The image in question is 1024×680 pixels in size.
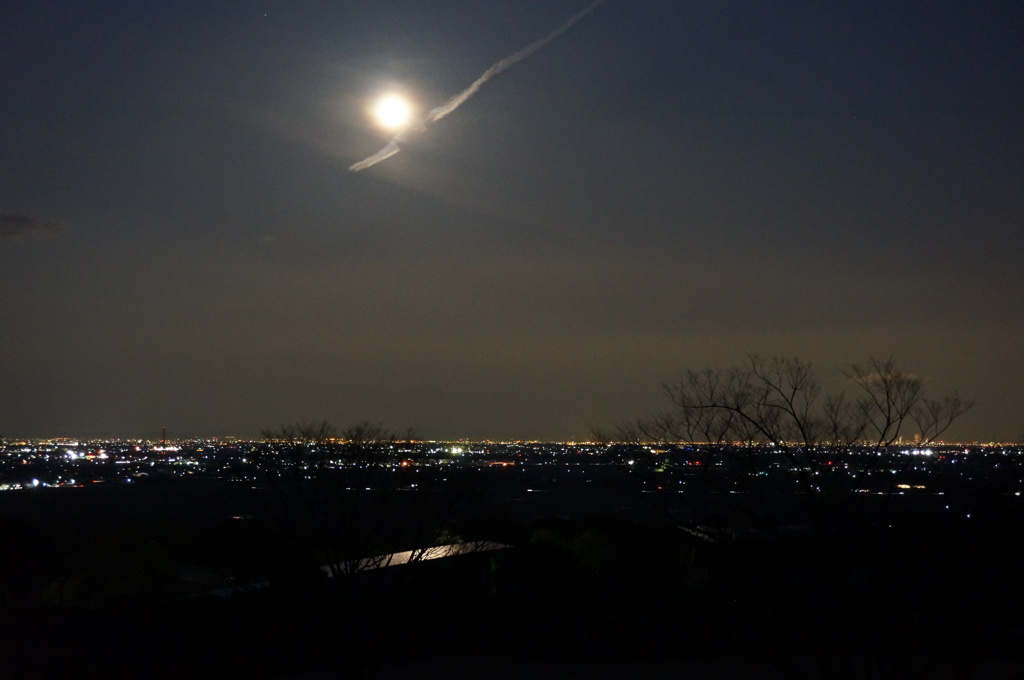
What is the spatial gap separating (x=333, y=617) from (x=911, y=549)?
15.8 metres

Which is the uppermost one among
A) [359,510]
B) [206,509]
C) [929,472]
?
[929,472]

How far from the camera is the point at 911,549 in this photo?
15633mm

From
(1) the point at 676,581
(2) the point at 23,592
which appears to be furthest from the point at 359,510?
(2) the point at 23,592

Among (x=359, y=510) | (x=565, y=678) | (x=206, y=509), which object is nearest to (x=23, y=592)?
(x=359, y=510)

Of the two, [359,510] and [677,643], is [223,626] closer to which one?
[359,510]

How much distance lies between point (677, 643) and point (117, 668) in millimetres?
15790

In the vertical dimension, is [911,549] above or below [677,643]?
above

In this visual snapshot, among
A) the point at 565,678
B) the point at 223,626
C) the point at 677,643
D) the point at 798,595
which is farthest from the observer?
the point at 223,626

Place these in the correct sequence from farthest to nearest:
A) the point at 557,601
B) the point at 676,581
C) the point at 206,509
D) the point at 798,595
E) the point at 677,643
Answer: the point at 206,509
the point at 557,601
the point at 676,581
the point at 677,643
the point at 798,595

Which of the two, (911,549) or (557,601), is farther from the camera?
A: (557,601)

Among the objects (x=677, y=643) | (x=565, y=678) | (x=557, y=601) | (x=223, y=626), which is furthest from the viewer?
(x=557, y=601)

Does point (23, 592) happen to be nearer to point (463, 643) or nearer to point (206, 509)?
point (463, 643)

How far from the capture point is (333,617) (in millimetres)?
25406

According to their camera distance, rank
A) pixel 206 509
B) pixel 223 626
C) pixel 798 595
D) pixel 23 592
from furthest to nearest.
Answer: pixel 206 509
pixel 23 592
pixel 223 626
pixel 798 595
